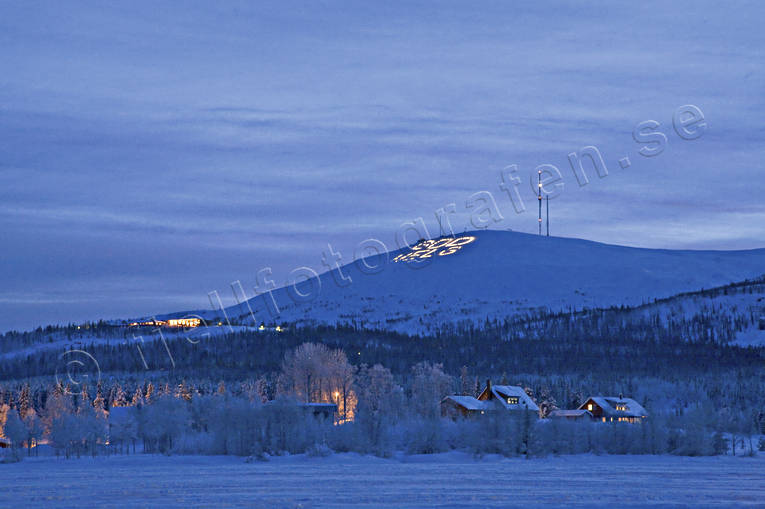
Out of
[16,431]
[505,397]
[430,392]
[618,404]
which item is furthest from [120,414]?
[618,404]

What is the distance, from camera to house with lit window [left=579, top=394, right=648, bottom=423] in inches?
5994

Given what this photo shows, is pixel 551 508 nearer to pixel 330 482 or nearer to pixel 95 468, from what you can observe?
pixel 330 482

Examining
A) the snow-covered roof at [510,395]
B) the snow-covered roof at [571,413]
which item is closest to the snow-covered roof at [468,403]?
the snow-covered roof at [510,395]

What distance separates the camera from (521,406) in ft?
469

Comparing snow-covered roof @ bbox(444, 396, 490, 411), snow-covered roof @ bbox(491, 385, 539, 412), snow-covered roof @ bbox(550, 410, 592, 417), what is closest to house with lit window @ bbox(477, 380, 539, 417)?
snow-covered roof @ bbox(491, 385, 539, 412)

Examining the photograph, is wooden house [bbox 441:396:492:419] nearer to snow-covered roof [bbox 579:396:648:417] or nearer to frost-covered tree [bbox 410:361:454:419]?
frost-covered tree [bbox 410:361:454:419]

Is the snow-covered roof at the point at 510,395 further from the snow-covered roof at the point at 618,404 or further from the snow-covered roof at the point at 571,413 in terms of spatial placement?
the snow-covered roof at the point at 618,404

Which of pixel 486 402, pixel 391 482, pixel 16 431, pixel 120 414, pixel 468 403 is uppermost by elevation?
pixel 486 402

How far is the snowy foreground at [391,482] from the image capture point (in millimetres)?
63219

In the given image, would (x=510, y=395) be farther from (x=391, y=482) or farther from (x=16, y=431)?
(x=391, y=482)

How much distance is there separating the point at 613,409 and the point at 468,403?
25813 millimetres

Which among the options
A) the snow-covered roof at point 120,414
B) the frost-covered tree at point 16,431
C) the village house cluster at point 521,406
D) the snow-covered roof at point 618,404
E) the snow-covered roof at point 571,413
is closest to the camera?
the frost-covered tree at point 16,431

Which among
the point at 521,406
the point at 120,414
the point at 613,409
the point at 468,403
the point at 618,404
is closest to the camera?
the point at 468,403

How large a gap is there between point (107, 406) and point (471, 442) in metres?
99.4
